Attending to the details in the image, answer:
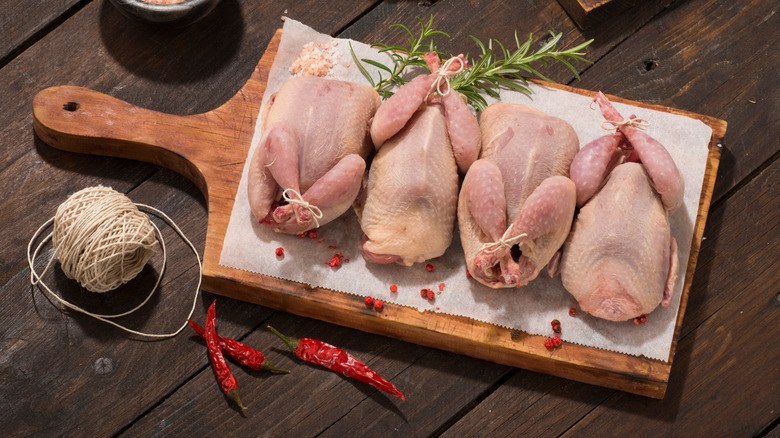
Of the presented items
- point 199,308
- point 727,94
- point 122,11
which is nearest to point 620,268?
point 727,94

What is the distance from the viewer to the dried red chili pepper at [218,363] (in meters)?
2.57

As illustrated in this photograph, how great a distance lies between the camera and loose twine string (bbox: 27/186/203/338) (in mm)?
2445

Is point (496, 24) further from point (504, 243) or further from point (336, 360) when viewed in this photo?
point (336, 360)

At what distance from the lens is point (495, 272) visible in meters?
2.43

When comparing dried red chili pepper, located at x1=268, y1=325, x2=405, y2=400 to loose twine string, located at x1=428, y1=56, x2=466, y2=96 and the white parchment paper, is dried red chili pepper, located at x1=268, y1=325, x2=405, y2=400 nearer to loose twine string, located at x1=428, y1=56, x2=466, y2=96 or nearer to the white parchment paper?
the white parchment paper

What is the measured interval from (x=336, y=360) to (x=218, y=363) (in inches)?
17.7

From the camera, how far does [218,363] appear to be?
260 cm

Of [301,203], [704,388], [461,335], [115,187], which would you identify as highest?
[115,187]

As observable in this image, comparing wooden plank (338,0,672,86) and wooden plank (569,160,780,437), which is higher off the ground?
wooden plank (338,0,672,86)

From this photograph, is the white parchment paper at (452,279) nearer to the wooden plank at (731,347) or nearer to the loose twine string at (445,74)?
the wooden plank at (731,347)

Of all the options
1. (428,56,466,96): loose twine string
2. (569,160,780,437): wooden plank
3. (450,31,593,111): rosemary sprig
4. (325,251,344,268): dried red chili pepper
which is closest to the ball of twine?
(325,251,344,268): dried red chili pepper

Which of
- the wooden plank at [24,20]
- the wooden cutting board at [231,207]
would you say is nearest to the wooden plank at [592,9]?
the wooden cutting board at [231,207]

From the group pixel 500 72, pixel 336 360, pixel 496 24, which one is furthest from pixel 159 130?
pixel 496 24

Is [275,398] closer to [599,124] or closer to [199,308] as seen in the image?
[199,308]
